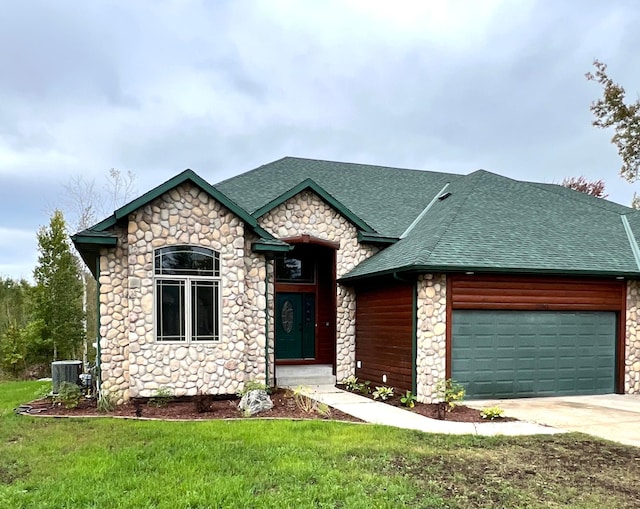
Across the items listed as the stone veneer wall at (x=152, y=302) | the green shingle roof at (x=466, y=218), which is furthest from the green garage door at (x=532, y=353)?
the stone veneer wall at (x=152, y=302)

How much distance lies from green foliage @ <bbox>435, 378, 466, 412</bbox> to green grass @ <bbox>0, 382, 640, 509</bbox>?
259 cm

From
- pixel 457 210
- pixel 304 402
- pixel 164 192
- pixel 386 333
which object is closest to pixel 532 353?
pixel 386 333

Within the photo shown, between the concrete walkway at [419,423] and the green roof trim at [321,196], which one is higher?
the green roof trim at [321,196]

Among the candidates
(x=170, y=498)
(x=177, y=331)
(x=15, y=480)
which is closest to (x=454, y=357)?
(x=177, y=331)

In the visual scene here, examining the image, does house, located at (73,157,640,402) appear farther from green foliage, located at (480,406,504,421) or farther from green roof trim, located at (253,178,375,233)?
green foliage, located at (480,406,504,421)

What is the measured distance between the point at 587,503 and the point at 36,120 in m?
16.5

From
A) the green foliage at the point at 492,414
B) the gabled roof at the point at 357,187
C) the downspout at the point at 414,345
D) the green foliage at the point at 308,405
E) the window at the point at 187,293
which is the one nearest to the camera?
the green foliage at the point at 492,414

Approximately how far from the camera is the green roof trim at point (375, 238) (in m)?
13.1

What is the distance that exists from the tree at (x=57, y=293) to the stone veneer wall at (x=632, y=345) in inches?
636

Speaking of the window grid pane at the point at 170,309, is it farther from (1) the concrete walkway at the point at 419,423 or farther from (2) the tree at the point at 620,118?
(2) the tree at the point at 620,118

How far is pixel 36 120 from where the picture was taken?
51.7ft

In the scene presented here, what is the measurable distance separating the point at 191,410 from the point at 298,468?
420 cm

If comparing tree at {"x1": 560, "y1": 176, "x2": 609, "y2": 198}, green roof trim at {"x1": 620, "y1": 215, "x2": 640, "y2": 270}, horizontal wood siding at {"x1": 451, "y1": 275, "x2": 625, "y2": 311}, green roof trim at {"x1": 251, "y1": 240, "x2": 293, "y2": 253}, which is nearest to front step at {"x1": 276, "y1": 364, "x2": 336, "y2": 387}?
green roof trim at {"x1": 251, "y1": 240, "x2": 293, "y2": 253}

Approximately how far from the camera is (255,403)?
907 centimetres
